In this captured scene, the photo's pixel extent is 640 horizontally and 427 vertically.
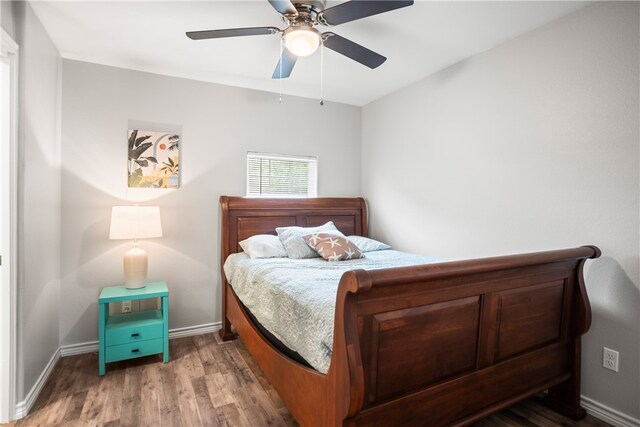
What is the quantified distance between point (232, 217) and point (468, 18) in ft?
8.40

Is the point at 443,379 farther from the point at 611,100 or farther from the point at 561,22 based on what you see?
the point at 561,22

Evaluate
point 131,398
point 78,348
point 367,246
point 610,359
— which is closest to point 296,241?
point 367,246

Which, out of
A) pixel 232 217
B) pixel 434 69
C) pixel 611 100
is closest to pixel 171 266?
pixel 232 217

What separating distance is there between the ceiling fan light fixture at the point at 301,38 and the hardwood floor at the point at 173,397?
7.23ft

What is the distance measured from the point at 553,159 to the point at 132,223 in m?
3.15

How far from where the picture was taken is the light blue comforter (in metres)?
1.52

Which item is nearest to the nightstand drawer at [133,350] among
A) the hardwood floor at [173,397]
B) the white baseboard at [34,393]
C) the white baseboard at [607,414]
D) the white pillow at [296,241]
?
the hardwood floor at [173,397]

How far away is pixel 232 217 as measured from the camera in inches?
129

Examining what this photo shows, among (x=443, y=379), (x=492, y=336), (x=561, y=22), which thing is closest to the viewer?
(x=443, y=379)

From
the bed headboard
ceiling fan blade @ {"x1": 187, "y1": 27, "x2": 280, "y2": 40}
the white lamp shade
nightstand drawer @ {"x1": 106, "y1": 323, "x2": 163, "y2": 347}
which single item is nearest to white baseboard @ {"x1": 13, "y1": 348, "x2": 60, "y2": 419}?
nightstand drawer @ {"x1": 106, "y1": 323, "x2": 163, "y2": 347}

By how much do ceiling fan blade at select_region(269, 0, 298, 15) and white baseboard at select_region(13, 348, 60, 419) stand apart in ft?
8.93

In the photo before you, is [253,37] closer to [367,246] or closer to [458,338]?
[367,246]

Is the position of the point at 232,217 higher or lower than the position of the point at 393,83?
lower

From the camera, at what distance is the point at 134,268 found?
106 inches
